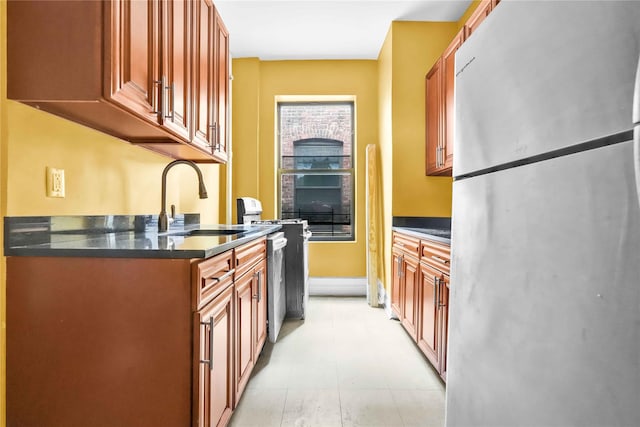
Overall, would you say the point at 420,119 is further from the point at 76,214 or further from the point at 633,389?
the point at 633,389

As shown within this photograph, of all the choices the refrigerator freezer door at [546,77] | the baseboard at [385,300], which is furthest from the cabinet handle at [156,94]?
the baseboard at [385,300]

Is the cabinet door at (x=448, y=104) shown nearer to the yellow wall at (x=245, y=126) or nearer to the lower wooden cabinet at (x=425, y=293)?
the lower wooden cabinet at (x=425, y=293)

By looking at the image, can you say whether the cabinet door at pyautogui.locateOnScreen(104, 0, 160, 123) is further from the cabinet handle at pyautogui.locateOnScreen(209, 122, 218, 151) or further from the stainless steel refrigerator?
the stainless steel refrigerator

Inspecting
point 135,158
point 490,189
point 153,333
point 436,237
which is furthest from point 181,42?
point 436,237

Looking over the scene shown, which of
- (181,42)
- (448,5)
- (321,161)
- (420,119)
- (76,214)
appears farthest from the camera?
(321,161)

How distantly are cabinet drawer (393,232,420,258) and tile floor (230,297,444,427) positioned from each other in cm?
72

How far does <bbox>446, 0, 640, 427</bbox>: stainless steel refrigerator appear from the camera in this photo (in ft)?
1.61

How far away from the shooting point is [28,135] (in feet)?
3.99

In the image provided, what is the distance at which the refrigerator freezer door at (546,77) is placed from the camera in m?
0.50

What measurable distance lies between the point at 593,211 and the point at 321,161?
3.82 m

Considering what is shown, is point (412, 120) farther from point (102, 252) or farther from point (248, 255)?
point (102, 252)

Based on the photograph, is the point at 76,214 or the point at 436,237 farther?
the point at 436,237

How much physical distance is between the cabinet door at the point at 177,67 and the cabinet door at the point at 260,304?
0.94m

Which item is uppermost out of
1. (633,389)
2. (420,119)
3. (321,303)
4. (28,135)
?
(420,119)
